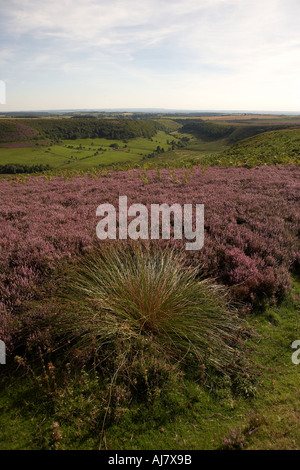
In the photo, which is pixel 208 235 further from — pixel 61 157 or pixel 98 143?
pixel 98 143

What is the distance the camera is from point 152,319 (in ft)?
12.2

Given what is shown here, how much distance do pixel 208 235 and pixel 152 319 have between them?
3.40m

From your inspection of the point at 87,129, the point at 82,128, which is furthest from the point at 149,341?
the point at 82,128

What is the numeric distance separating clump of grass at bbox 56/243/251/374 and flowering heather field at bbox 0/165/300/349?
724 mm

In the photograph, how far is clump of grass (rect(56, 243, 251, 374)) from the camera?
11.0 ft

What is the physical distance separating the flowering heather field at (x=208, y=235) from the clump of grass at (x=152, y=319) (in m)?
0.72

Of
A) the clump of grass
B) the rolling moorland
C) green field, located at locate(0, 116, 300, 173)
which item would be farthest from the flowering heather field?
green field, located at locate(0, 116, 300, 173)

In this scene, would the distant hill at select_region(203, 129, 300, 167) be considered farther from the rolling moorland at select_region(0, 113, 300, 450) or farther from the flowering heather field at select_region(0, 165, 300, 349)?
the rolling moorland at select_region(0, 113, 300, 450)

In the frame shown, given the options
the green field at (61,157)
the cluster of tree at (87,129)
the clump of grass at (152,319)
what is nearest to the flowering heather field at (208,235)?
the clump of grass at (152,319)

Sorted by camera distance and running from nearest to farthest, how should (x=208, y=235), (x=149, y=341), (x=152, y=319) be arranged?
1. (x=149, y=341)
2. (x=152, y=319)
3. (x=208, y=235)

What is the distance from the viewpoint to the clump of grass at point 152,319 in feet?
11.0

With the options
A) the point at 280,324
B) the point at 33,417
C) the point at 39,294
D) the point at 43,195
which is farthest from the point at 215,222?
the point at 43,195

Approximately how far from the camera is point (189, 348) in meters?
3.42

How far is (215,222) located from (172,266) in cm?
306
